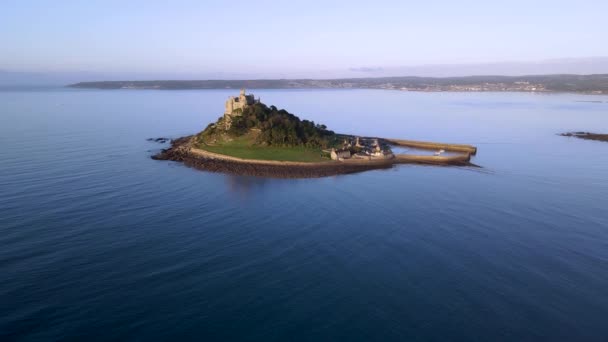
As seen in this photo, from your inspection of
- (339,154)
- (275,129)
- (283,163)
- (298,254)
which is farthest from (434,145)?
(298,254)

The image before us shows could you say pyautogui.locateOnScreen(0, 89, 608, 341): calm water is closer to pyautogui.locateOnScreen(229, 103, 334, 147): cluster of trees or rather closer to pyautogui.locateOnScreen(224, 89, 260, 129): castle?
pyautogui.locateOnScreen(229, 103, 334, 147): cluster of trees

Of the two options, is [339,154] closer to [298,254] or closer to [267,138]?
[267,138]

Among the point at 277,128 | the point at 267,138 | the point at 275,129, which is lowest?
the point at 267,138

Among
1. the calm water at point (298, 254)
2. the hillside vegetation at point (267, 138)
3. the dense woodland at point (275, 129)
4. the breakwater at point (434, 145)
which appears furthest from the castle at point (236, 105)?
the breakwater at point (434, 145)

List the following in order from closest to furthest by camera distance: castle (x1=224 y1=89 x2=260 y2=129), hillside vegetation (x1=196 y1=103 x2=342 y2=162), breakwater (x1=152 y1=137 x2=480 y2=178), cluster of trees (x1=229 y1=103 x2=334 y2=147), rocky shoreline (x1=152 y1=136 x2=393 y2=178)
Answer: rocky shoreline (x1=152 y1=136 x2=393 y2=178), breakwater (x1=152 y1=137 x2=480 y2=178), hillside vegetation (x1=196 y1=103 x2=342 y2=162), cluster of trees (x1=229 y1=103 x2=334 y2=147), castle (x1=224 y1=89 x2=260 y2=129)

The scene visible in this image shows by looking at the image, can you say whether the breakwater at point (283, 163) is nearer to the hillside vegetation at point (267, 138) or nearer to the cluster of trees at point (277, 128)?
the hillside vegetation at point (267, 138)

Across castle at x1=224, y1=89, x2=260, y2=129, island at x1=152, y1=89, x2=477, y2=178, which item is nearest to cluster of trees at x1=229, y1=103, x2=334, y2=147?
island at x1=152, y1=89, x2=477, y2=178

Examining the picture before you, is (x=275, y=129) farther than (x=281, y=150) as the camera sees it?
Yes
